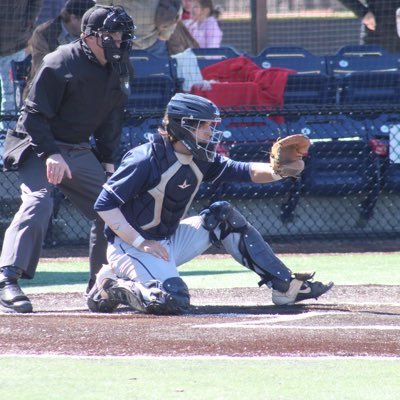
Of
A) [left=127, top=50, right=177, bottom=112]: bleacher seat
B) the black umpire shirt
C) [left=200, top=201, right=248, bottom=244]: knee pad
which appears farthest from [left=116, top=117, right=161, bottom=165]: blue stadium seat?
[left=200, top=201, right=248, bottom=244]: knee pad

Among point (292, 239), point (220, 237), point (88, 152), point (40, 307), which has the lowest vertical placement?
point (292, 239)

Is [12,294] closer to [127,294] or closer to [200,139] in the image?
[127,294]

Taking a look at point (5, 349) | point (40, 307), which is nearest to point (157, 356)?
point (5, 349)

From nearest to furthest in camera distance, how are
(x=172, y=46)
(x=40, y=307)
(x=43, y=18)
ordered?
1. (x=40, y=307)
2. (x=43, y=18)
3. (x=172, y=46)

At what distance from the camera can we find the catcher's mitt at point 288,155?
17.9ft

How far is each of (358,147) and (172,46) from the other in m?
3.12

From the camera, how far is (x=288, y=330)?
4.80 metres

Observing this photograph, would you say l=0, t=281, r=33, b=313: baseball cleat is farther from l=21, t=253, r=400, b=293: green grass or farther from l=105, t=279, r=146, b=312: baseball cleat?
l=21, t=253, r=400, b=293: green grass

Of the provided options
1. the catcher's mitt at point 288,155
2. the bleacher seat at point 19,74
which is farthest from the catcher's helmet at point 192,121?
the bleacher seat at point 19,74

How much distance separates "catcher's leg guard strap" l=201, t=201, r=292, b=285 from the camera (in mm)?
5699

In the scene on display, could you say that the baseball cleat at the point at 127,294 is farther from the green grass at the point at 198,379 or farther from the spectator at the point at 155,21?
the spectator at the point at 155,21

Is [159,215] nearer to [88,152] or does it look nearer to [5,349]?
[88,152]

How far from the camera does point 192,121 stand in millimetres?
5469

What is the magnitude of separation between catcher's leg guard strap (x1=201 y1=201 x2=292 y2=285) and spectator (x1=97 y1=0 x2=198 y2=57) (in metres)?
4.68
